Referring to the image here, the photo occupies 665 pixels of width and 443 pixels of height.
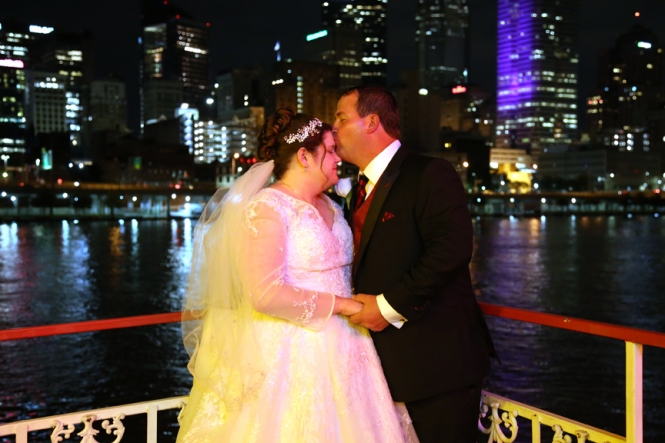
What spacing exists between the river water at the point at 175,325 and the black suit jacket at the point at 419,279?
1302 cm

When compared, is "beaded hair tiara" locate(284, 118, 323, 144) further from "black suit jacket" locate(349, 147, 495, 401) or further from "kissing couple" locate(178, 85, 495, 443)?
"black suit jacket" locate(349, 147, 495, 401)

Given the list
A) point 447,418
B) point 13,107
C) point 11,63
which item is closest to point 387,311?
point 447,418

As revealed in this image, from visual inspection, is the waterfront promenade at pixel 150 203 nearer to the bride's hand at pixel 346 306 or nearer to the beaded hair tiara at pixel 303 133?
the beaded hair tiara at pixel 303 133

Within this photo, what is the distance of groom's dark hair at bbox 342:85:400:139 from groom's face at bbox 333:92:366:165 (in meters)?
0.03

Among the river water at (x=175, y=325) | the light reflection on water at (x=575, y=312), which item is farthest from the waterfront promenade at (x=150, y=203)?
the light reflection on water at (x=575, y=312)

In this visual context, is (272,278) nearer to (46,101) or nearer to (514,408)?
(514,408)

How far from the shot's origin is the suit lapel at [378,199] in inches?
124

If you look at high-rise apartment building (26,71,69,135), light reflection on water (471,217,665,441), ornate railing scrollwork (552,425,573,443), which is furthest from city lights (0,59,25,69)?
ornate railing scrollwork (552,425,573,443)

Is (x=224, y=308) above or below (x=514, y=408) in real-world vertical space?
above

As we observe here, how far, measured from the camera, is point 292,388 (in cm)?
307

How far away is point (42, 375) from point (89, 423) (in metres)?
18.6

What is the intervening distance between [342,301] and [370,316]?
0.46 ft

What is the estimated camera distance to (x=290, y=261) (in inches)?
122

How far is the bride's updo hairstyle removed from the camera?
3.20 meters
